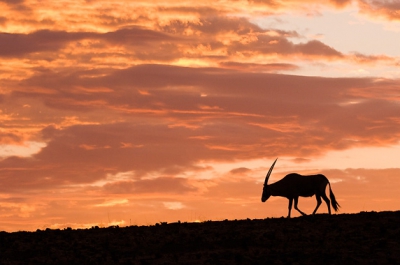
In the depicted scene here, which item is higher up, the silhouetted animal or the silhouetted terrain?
the silhouetted animal

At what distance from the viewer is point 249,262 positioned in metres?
23.6

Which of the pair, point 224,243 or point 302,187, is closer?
point 224,243

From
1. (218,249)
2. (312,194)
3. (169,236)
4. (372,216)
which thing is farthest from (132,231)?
(312,194)

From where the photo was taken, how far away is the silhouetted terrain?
24.2 meters

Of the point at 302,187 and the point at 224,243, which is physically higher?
the point at 302,187

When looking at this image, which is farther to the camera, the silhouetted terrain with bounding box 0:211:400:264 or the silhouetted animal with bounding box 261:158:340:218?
the silhouetted animal with bounding box 261:158:340:218

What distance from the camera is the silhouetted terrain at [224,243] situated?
24.2m

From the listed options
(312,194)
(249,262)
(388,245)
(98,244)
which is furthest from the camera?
(312,194)

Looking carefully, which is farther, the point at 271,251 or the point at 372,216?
the point at 372,216

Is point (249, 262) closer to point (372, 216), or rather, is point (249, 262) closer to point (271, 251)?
point (271, 251)

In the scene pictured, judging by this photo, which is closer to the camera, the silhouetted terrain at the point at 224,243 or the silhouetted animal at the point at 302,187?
the silhouetted terrain at the point at 224,243

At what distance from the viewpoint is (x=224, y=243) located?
2636 centimetres

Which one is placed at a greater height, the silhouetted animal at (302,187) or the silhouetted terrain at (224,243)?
the silhouetted animal at (302,187)

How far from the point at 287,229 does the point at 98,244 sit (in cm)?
605
